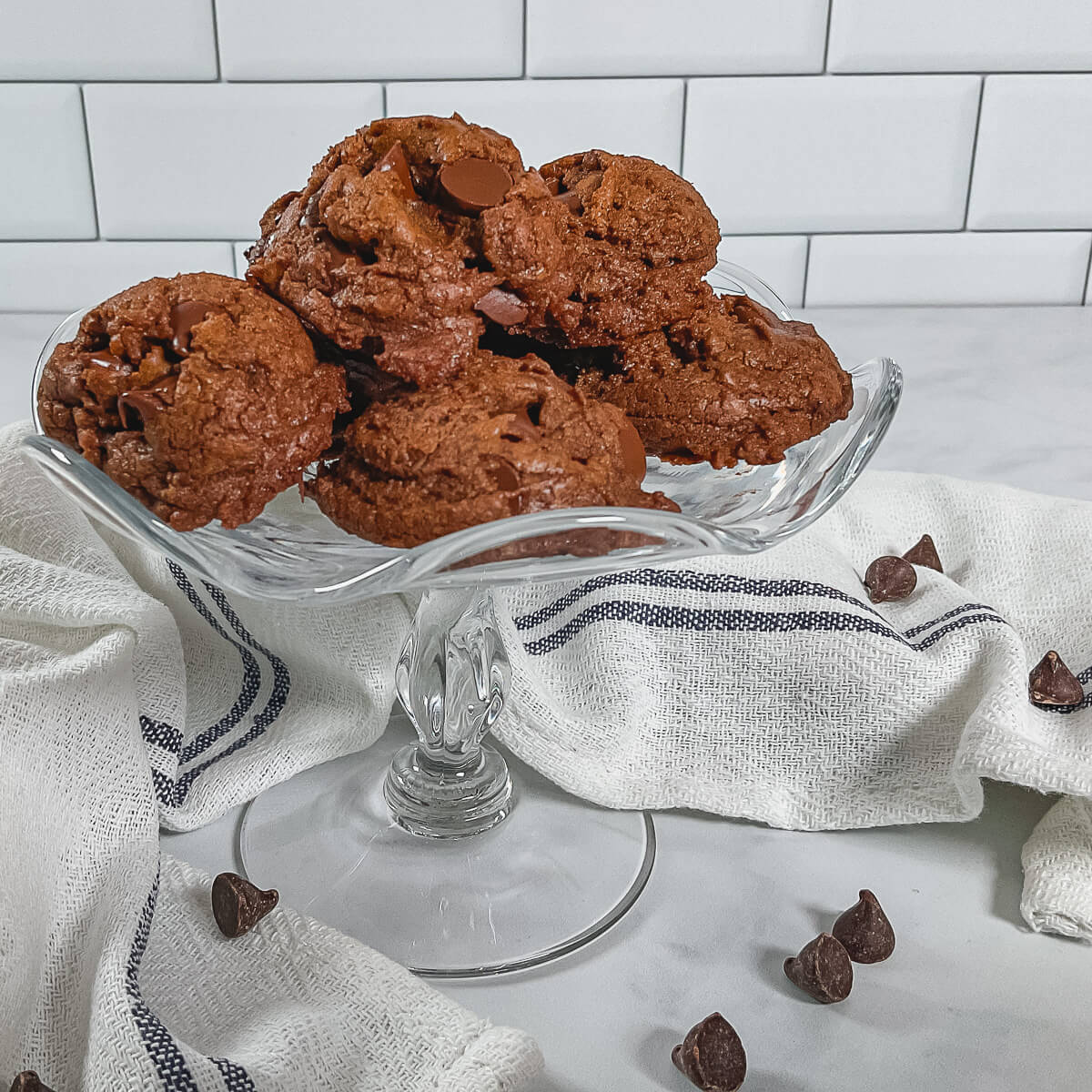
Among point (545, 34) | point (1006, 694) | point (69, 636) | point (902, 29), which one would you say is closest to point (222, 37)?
point (545, 34)

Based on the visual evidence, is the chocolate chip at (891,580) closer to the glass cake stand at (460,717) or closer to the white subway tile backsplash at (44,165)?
the glass cake stand at (460,717)

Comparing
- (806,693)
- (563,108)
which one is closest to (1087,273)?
(563,108)

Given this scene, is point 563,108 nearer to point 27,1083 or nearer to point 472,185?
point 472,185

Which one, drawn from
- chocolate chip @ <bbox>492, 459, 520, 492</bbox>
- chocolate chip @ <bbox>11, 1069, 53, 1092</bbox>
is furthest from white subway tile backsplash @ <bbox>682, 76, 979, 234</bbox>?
chocolate chip @ <bbox>11, 1069, 53, 1092</bbox>

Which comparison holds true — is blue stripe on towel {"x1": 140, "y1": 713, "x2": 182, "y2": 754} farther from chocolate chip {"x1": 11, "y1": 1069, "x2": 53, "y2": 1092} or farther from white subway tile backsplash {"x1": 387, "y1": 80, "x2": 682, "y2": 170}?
white subway tile backsplash {"x1": 387, "y1": 80, "x2": 682, "y2": 170}

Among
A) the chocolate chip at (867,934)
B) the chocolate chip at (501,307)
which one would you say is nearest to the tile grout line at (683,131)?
the chocolate chip at (501,307)

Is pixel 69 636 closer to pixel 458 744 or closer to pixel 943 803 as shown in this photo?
pixel 458 744
